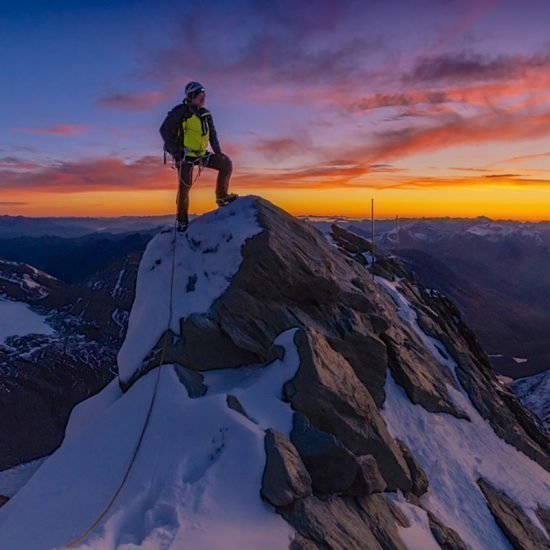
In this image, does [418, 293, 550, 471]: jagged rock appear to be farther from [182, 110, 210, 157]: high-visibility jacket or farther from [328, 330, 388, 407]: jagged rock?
→ [182, 110, 210, 157]: high-visibility jacket

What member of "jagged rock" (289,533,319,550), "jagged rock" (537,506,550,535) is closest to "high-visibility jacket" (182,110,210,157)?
"jagged rock" (289,533,319,550)

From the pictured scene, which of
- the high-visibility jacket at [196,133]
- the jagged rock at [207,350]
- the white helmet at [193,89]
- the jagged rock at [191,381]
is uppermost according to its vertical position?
the white helmet at [193,89]

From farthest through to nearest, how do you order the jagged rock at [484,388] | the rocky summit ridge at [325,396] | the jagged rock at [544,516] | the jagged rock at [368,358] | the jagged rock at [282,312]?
1. the jagged rock at [484,388]
2. the jagged rock at [544,516]
3. the jagged rock at [368,358]
4. the jagged rock at [282,312]
5. the rocky summit ridge at [325,396]

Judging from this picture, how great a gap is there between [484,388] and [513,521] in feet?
30.8

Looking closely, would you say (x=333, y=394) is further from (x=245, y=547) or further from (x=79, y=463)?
(x=79, y=463)

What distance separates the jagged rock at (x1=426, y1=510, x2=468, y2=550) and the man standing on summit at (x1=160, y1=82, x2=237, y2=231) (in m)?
14.0

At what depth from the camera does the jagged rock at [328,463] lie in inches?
479

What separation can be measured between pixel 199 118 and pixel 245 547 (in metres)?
14.5

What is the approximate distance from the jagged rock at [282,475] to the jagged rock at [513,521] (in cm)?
924

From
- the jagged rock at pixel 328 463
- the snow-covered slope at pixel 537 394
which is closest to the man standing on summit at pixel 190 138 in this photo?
the jagged rock at pixel 328 463

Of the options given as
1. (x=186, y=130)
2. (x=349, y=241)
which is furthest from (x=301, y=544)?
(x=349, y=241)

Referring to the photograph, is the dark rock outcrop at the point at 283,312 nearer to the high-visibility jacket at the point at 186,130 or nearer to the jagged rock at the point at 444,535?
the high-visibility jacket at the point at 186,130

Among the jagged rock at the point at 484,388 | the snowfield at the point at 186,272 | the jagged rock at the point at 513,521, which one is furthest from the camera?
the jagged rock at the point at 484,388

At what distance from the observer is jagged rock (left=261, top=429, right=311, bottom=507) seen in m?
10.7
